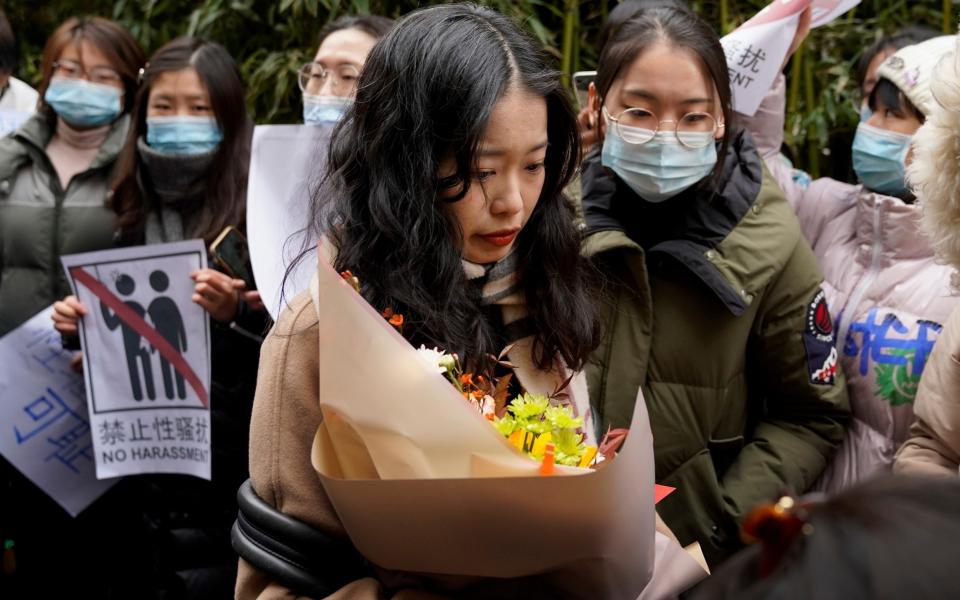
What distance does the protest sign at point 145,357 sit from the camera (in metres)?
3.02

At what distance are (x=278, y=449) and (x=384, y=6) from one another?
319cm

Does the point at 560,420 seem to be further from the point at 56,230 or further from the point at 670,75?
the point at 56,230

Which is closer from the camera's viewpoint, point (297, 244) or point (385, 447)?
point (385, 447)

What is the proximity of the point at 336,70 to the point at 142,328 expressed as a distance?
959 mm

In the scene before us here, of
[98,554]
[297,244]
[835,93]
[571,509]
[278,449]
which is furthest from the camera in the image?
[835,93]

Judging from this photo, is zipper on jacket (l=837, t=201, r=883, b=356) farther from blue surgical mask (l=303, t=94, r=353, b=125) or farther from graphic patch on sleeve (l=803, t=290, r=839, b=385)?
blue surgical mask (l=303, t=94, r=353, b=125)

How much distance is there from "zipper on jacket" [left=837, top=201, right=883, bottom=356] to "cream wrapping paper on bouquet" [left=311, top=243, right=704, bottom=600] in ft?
4.93

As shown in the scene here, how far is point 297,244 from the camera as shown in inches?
93.2

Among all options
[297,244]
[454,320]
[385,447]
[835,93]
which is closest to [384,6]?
[835,93]

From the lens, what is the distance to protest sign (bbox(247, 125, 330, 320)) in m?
2.49

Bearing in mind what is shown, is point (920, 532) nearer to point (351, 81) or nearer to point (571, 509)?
point (571, 509)

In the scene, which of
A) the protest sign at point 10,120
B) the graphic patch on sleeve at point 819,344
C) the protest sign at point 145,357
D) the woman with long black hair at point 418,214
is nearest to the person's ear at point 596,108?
the graphic patch on sleeve at point 819,344

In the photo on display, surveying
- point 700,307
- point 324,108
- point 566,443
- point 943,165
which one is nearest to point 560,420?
point 566,443

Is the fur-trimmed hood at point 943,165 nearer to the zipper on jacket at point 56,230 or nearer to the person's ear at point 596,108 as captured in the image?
the person's ear at point 596,108
